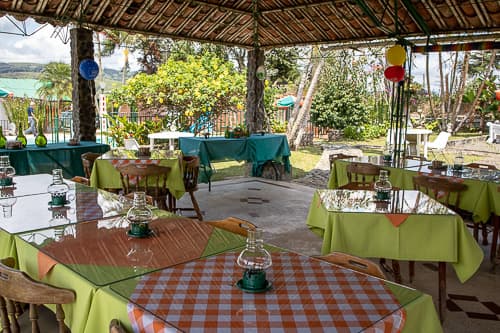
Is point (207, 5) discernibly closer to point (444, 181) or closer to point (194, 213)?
point (194, 213)

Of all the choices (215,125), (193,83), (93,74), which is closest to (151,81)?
(193,83)

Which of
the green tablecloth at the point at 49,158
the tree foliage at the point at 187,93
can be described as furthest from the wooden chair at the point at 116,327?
the tree foliage at the point at 187,93

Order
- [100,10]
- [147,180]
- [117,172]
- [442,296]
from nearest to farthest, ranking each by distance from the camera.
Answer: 1. [442,296]
2. [147,180]
3. [117,172]
4. [100,10]

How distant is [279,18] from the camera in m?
8.48

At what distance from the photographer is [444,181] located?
13.8ft

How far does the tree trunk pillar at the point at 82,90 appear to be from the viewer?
279 inches

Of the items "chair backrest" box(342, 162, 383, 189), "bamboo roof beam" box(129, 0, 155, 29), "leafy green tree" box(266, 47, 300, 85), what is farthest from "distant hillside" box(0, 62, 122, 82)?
"chair backrest" box(342, 162, 383, 189)

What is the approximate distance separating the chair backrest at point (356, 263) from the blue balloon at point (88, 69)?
550 cm

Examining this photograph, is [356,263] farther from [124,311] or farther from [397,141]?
[397,141]

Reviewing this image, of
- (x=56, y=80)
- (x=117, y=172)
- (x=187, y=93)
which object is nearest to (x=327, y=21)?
(x=187, y=93)

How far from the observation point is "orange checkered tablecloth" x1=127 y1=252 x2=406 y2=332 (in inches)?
56.4

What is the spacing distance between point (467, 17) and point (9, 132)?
11.9 m

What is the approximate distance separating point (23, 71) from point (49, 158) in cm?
2647

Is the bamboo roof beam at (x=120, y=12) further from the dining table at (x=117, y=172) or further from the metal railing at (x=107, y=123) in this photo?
the metal railing at (x=107, y=123)
